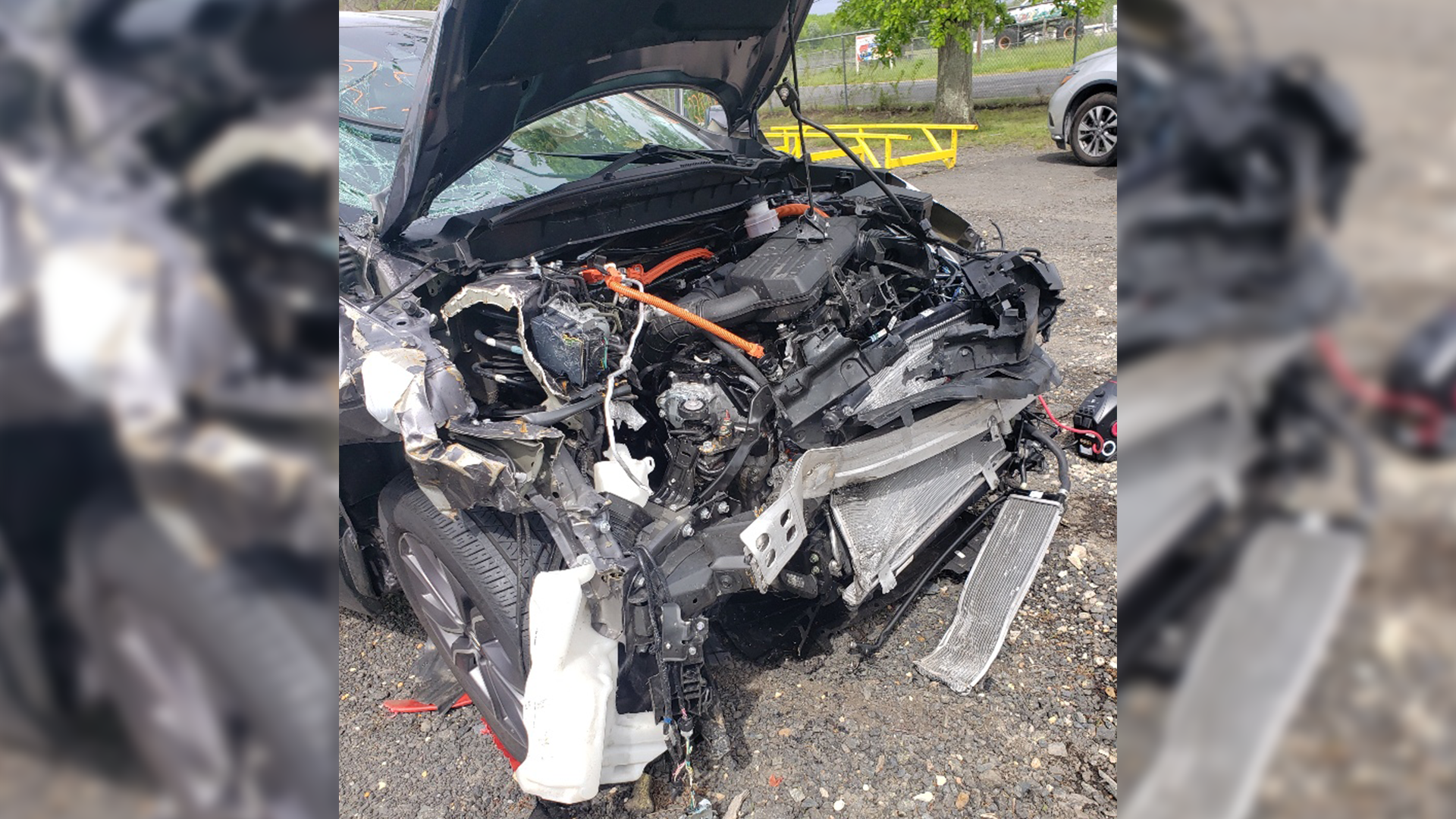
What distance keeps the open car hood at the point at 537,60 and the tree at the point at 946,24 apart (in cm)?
1135

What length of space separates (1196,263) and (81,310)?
0.68 m

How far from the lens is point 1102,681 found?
9.14ft

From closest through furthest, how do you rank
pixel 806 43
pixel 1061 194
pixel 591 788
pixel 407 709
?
pixel 591 788
pixel 407 709
pixel 1061 194
pixel 806 43

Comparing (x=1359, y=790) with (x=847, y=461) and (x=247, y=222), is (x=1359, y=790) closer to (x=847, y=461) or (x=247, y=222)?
(x=247, y=222)

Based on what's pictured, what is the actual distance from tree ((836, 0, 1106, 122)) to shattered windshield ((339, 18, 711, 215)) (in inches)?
432

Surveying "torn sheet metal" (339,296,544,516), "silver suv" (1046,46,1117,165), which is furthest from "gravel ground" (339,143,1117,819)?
"silver suv" (1046,46,1117,165)

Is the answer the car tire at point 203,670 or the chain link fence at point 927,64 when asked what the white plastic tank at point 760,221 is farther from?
the chain link fence at point 927,64

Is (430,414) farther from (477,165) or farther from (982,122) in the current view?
(982,122)

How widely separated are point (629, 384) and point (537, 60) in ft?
3.41

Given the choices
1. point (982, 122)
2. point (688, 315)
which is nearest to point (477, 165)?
point (688, 315)

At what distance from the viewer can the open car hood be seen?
7.54ft

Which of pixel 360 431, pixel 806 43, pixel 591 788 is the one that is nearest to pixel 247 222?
pixel 591 788

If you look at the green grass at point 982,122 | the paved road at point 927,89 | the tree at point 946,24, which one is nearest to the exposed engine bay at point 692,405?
the green grass at point 982,122

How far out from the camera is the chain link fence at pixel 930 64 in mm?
15742
